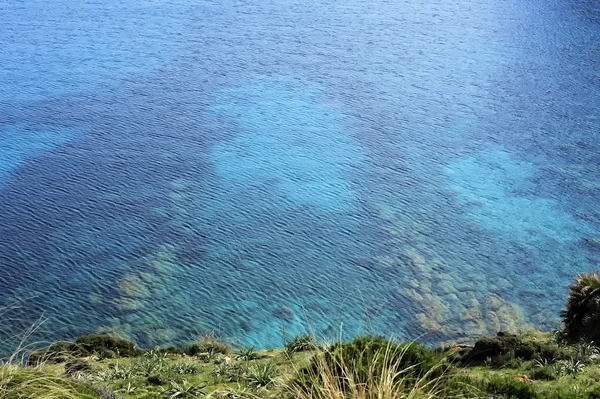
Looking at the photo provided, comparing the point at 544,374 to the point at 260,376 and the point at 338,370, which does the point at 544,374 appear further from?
the point at 260,376

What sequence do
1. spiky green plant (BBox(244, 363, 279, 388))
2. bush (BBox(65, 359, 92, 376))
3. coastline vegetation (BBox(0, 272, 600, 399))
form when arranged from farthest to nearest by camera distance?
1. bush (BBox(65, 359, 92, 376))
2. spiky green plant (BBox(244, 363, 279, 388))
3. coastline vegetation (BBox(0, 272, 600, 399))

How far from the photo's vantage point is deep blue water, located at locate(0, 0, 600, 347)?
18.0 m

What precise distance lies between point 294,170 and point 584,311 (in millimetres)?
14289

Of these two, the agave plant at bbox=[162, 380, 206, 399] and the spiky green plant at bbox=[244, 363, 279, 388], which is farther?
the spiky green plant at bbox=[244, 363, 279, 388]

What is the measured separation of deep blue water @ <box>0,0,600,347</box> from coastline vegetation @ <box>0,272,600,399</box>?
425cm

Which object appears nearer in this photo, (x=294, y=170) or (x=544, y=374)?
(x=544, y=374)

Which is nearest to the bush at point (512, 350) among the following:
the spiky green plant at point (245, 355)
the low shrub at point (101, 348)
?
the spiky green plant at point (245, 355)

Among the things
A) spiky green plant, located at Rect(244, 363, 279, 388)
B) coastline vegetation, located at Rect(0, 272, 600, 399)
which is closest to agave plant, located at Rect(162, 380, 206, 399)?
coastline vegetation, located at Rect(0, 272, 600, 399)

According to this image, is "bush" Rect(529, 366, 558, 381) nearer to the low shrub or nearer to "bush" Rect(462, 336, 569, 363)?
"bush" Rect(462, 336, 569, 363)

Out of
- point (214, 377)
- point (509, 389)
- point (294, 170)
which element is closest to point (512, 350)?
point (509, 389)

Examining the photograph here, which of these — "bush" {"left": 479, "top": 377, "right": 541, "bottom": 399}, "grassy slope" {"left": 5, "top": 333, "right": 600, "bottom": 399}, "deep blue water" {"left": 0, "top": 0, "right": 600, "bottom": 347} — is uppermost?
"bush" {"left": 479, "top": 377, "right": 541, "bottom": 399}

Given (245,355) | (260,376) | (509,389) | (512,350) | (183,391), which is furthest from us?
(245,355)

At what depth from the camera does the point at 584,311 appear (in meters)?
12.1

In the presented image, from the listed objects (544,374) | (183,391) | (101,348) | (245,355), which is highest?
(544,374)
